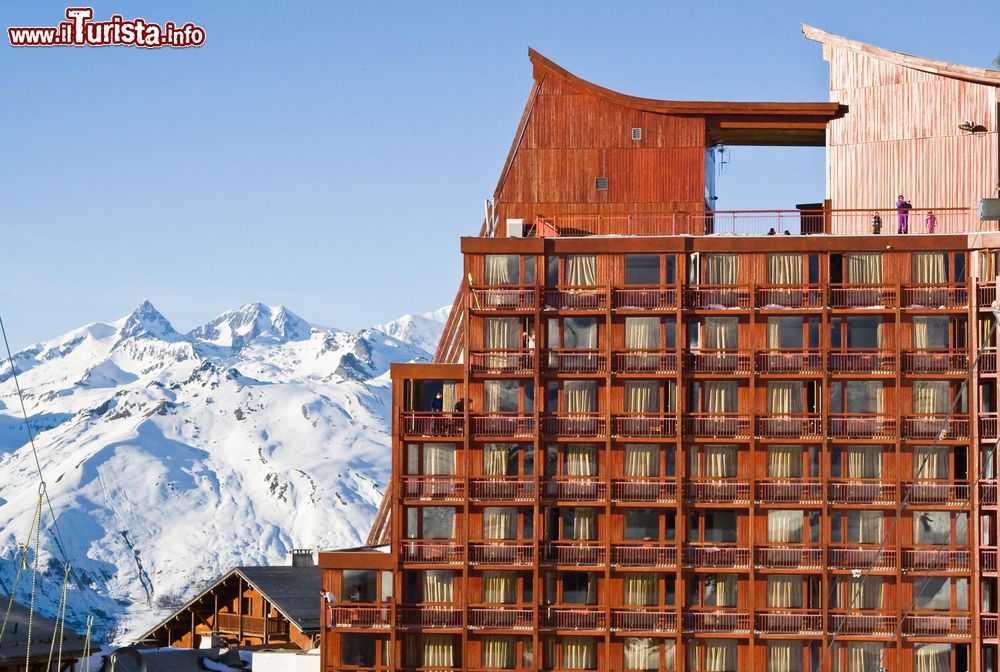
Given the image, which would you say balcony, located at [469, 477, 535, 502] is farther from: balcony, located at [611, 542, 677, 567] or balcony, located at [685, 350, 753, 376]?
balcony, located at [685, 350, 753, 376]

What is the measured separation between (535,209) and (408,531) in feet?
54.4

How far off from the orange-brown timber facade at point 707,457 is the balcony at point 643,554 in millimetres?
116

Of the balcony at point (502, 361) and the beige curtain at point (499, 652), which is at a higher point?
the balcony at point (502, 361)

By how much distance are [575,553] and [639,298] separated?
12.1m

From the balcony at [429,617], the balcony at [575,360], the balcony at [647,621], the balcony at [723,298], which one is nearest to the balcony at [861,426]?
the balcony at [723,298]

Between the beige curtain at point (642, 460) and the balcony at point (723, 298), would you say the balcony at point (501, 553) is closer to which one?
the beige curtain at point (642, 460)

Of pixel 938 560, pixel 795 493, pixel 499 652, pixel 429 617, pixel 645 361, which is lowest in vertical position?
pixel 499 652

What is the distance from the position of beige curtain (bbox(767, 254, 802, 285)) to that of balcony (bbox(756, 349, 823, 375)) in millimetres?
3248

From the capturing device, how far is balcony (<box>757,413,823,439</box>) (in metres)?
79.6

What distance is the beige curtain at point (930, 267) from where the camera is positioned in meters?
79.9

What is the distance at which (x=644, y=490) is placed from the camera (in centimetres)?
7981

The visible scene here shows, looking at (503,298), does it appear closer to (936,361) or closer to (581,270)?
(581,270)

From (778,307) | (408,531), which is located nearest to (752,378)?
(778,307)

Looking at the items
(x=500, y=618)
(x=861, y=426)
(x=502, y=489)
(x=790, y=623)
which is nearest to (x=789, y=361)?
(x=861, y=426)
